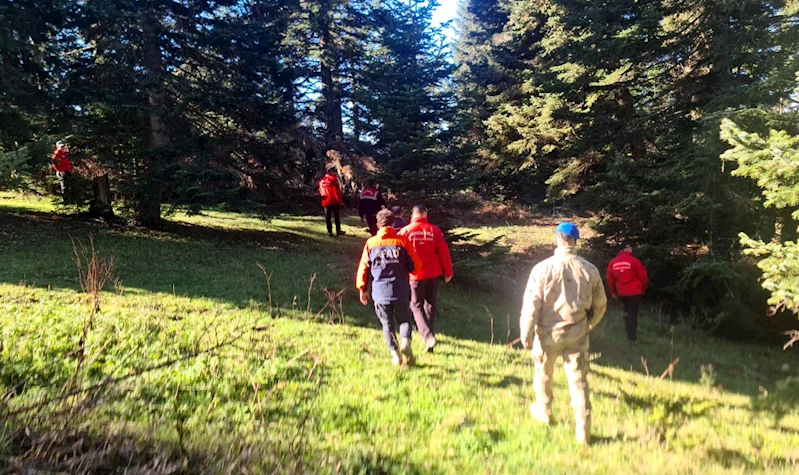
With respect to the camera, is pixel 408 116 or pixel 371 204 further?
pixel 371 204

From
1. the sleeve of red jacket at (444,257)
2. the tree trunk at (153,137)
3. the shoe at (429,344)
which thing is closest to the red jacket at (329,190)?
the tree trunk at (153,137)

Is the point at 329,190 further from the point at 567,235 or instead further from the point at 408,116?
the point at 567,235

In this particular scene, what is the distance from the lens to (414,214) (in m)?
6.99

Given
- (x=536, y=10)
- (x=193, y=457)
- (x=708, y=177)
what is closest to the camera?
(x=193, y=457)

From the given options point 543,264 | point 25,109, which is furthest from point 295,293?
point 25,109

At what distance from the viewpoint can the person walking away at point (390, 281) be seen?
5727 millimetres

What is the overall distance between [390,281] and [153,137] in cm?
1137

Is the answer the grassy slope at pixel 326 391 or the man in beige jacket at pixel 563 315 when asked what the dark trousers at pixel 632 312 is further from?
the man in beige jacket at pixel 563 315

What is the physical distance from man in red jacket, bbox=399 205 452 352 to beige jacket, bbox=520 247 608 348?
241 centimetres

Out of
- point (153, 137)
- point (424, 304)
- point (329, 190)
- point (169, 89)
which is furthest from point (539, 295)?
point (169, 89)

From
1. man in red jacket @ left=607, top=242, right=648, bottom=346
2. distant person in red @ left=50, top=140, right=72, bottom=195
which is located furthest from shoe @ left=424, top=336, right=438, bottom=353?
distant person in red @ left=50, top=140, right=72, bottom=195

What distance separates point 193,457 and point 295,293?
631 cm

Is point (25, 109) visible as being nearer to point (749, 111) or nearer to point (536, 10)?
point (749, 111)

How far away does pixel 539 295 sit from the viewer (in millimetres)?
4250
